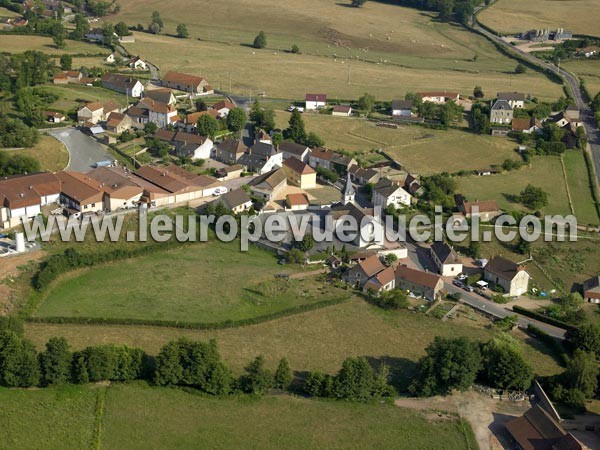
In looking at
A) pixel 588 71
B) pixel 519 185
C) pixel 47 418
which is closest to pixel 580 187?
pixel 519 185

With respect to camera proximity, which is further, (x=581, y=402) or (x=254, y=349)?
(x=254, y=349)

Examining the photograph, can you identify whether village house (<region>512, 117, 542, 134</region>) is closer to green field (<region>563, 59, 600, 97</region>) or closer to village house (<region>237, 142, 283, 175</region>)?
green field (<region>563, 59, 600, 97</region>)

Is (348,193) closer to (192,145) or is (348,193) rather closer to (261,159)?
(261,159)

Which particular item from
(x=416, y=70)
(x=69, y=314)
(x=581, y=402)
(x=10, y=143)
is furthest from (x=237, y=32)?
(x=581, y=402)

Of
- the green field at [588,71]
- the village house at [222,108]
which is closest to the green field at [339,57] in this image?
the green field at [588,71]

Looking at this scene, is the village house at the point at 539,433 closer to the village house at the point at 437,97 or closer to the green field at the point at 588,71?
the village house at the point at 437,97

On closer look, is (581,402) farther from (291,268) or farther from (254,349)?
(291,268)
